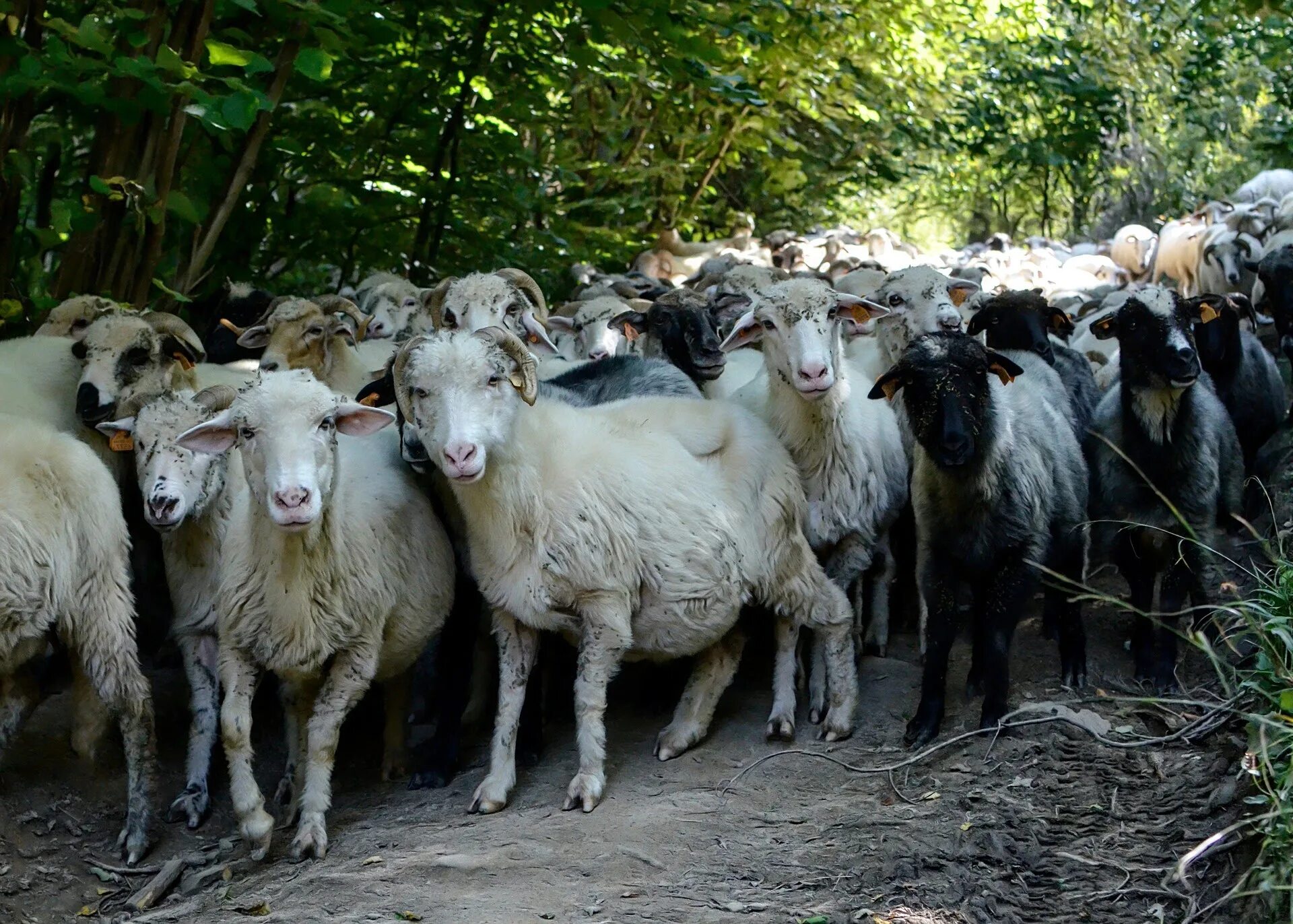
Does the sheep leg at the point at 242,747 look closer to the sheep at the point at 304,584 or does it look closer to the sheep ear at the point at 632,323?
the sheep at the point at 304,584

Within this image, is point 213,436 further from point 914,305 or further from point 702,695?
point 914,305

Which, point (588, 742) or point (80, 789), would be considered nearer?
point (588, 742)

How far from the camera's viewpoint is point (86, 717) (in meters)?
6.36

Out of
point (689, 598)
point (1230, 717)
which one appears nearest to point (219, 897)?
point (689, 598)

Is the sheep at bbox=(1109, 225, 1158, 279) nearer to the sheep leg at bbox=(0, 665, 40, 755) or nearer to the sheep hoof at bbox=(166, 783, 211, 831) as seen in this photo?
the sheep hoof at bbox=(166, 783, 211, 831)

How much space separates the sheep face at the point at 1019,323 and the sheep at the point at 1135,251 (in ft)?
41.8

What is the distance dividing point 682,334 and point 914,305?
1319 millimetres

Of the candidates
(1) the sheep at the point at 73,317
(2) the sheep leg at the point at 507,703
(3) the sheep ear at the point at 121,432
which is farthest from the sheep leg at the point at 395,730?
(1) the sheep at the point at 73,317

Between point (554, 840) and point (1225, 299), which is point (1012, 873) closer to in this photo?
point (554, 840)

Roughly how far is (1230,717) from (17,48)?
6.22 meters

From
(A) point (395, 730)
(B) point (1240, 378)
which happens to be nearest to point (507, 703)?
(A) point (395, 730)

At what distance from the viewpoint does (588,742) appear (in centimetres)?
594

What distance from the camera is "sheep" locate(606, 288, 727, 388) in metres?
8.21

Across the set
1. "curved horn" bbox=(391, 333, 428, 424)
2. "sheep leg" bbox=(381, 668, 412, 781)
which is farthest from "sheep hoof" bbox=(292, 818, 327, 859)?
"curved horn" bbox=(391, 333, 428, 424)
